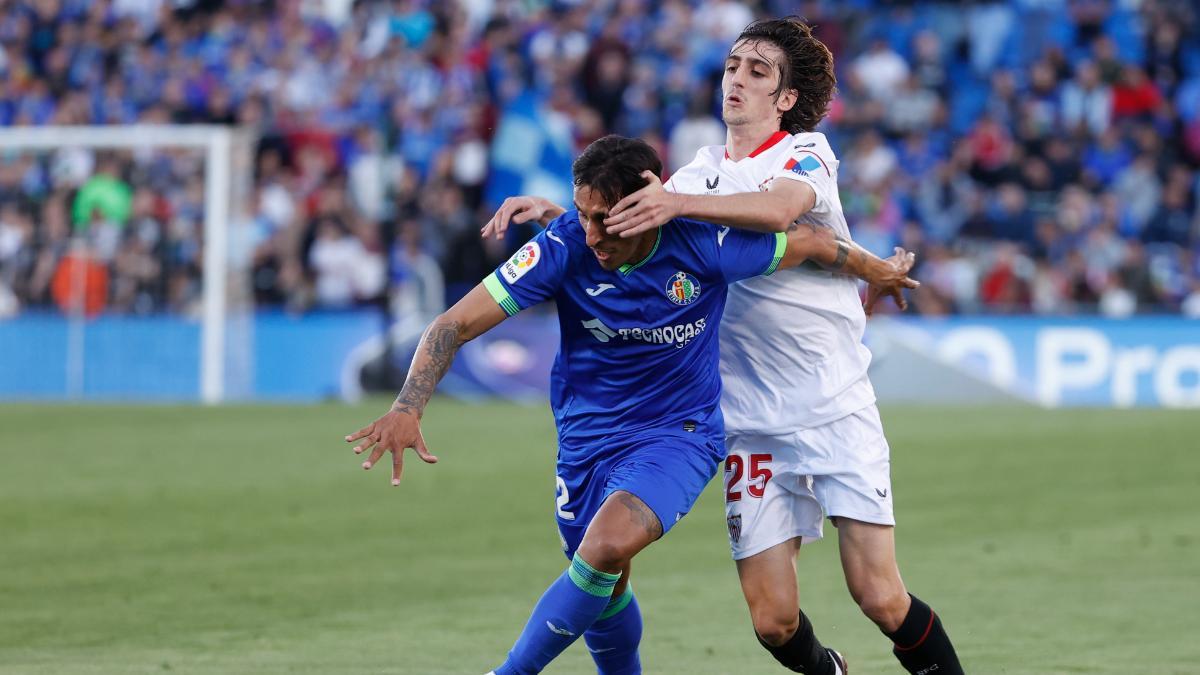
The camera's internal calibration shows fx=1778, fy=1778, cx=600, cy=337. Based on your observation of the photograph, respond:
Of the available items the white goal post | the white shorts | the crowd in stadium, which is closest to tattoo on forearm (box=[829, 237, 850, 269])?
the white shorts

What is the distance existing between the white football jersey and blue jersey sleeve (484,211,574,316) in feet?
Result: 2.01

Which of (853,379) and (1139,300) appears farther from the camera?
(1139,300)

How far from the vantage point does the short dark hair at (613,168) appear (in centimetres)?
562

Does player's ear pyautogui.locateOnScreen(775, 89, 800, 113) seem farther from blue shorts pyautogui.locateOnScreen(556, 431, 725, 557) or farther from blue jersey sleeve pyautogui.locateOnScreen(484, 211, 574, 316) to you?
blue shorts pyautogui.locateOnScreen(556, 431, 725, 557)

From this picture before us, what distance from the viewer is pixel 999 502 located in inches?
490

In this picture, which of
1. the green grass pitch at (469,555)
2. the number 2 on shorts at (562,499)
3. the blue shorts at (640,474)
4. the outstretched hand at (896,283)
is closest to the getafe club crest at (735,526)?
the blue shorts at (640,474)

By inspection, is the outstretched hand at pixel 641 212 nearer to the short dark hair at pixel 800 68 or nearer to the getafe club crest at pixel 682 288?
the getafe club crest at pixel 682 288

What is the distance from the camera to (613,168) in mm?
5633

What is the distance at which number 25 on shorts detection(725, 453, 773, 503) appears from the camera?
6259 millimetres

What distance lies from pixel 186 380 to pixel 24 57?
27.3ft

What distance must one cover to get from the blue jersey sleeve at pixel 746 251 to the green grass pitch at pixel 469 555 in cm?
199

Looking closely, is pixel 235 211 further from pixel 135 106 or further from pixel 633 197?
pixel 633 197

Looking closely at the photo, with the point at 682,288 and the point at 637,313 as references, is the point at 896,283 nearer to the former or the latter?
the point at 682,288

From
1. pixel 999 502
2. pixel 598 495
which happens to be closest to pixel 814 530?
pixel 598 495
